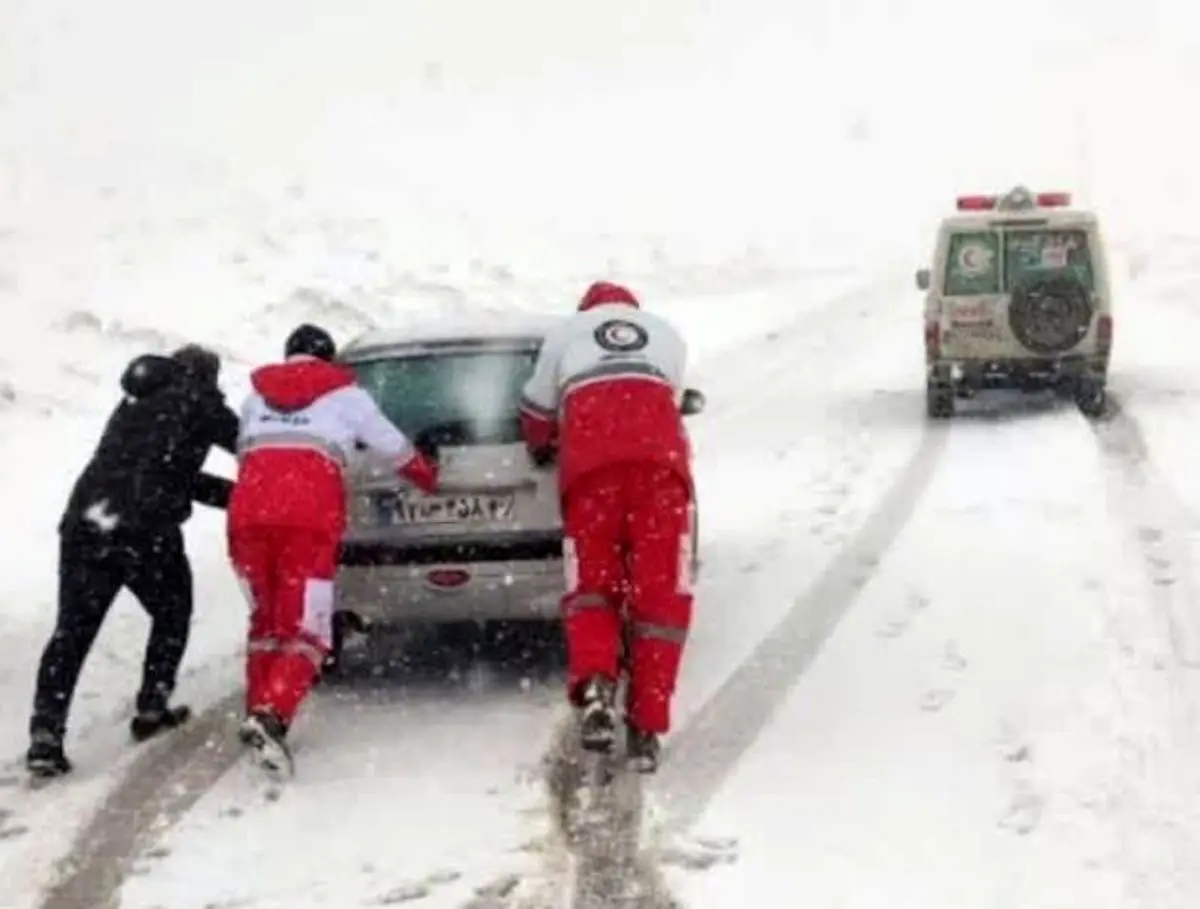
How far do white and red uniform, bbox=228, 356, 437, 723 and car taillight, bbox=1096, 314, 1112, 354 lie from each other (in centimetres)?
999

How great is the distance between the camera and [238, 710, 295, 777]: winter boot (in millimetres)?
6348

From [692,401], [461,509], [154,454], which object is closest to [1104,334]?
[692,401]

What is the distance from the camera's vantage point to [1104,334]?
15.5 meters

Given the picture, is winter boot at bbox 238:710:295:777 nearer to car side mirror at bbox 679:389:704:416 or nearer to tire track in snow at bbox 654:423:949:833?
tire track in snow at bbox 654:423:949:833

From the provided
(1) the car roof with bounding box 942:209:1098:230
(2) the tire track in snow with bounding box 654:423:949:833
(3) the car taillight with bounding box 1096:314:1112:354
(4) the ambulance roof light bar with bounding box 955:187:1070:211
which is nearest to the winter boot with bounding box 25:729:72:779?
(2) the tire track in snow with bounding box 654:423:949:833

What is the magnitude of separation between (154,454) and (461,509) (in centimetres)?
123

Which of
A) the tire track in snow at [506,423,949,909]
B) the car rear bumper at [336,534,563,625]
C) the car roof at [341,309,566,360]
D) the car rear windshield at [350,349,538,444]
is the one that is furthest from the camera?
the car roof at [341,309,566,360]

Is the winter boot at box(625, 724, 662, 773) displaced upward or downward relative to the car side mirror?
downward

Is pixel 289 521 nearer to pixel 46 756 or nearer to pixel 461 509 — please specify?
pixel 461 509

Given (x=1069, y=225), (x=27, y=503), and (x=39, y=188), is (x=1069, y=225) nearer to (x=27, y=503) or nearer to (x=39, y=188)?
(x=27, y=503)

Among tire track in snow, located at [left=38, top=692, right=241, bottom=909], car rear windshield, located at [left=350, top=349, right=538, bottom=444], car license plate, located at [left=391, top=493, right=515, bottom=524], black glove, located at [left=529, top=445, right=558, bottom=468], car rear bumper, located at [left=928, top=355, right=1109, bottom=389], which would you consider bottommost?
car rear bumper, located at [left=928, top=355, right=1109, bottom=389]

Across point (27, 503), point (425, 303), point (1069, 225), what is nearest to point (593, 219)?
point (425, 303)

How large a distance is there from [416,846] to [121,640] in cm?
360

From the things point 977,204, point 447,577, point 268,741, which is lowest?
point 268,741
